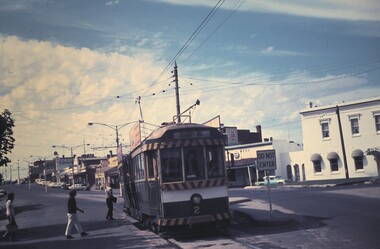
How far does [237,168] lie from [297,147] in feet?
33.4

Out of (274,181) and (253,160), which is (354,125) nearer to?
(274,181)

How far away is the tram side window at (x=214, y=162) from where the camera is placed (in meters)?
13.4

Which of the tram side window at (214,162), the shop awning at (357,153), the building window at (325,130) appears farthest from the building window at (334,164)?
the tram side window at (214,162)

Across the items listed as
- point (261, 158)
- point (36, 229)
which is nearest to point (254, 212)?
point (261, 158)

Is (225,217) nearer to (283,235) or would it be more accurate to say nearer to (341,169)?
(283,235)

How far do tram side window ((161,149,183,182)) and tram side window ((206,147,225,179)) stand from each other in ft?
3.10

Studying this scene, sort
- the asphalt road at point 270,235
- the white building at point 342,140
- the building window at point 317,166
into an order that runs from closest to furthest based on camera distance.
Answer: the asphalt road at point 270,235, the white building at point 342,140, the building window at point 317,166

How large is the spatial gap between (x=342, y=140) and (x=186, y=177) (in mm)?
33061

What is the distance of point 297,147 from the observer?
61.4m

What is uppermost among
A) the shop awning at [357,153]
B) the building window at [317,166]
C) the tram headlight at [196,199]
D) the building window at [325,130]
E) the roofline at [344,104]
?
the roofline at [344,104]

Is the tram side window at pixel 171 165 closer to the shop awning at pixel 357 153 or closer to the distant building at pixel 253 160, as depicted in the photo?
the shop awning at pixel 357 153

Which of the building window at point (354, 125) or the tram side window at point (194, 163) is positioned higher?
the building window at point (354, 125)

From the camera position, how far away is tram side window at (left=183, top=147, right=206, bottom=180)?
1313 cm

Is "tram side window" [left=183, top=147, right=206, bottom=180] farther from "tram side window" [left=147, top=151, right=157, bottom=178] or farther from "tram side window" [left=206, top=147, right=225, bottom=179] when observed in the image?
"tram side window" [left=147, top=151, right=157, bottom=178]
